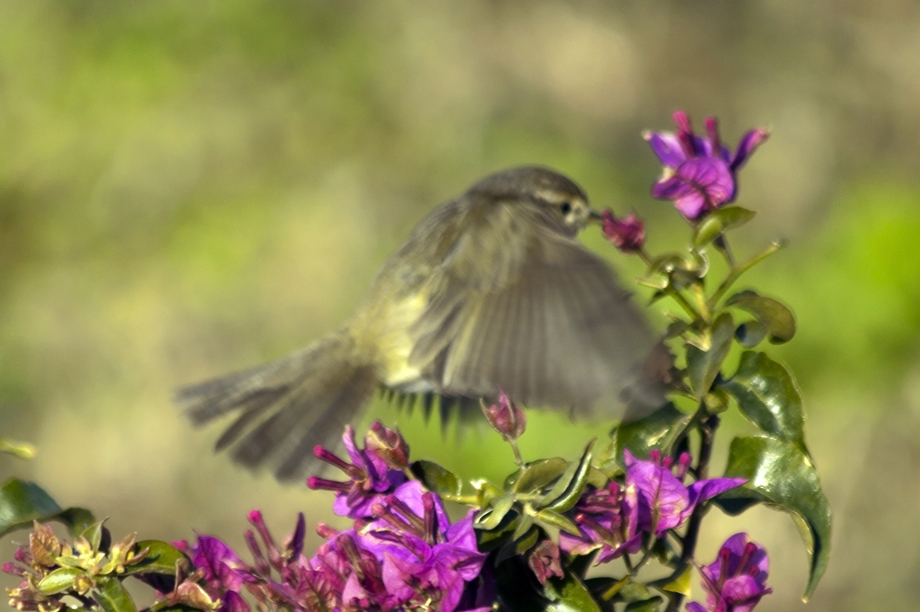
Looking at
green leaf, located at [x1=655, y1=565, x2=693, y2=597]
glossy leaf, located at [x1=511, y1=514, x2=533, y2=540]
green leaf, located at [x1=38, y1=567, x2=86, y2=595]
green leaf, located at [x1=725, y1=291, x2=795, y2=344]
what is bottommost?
green leaf, located at [x1=38, y1=567, x2=86, y2=595]

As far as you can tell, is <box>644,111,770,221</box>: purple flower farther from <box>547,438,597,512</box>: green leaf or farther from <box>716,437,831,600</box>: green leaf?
<box>547,438,597,512</box>: green leaf

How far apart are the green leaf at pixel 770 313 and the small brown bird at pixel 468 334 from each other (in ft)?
1.10

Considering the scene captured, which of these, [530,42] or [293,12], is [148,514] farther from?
[530,42]

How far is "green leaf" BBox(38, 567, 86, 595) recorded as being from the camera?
1.26 m

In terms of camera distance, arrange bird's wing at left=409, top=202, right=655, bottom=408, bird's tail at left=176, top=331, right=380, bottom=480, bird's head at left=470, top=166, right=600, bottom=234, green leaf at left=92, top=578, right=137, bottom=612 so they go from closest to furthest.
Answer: green leaf at left=92, top=578, right=137, bottom=612 < bird's wing at left=409, top=202, right=655, bottom=408 < bird's tail at left=176, top=331, right=380, bottom=480 < bird's head at left=470, top=166, right=600, bottom=234

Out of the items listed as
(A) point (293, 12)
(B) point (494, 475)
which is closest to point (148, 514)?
(B) point (494, 475)

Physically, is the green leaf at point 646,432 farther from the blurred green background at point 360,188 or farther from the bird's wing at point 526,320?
the blurred green background at point 360,188

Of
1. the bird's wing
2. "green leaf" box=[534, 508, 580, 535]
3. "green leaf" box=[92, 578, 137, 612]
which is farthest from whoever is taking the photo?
the bird's wing

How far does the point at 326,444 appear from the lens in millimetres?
2635

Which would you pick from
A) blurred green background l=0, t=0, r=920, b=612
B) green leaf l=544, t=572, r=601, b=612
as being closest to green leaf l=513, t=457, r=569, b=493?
green leaf l=544, t=572, r=601, b=612

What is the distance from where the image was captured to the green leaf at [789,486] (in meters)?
1.35

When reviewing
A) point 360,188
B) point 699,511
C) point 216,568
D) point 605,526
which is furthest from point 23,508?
point 360,188

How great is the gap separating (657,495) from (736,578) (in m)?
0.14

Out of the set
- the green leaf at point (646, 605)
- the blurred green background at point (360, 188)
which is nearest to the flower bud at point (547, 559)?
the green leaf at point (646, 605)
